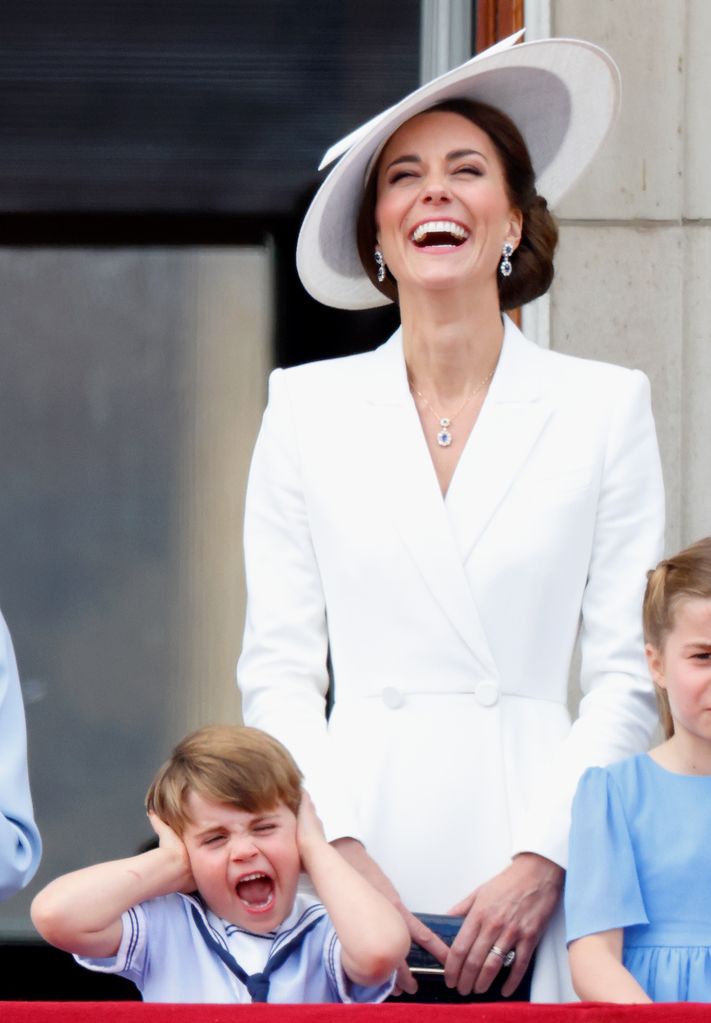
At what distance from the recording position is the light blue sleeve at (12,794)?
225cm

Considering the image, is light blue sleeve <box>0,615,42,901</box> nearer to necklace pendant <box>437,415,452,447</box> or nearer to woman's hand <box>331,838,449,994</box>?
woman's hand <box>331,838,449,994</box>

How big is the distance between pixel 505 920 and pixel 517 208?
3.40 ft

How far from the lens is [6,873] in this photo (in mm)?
2252

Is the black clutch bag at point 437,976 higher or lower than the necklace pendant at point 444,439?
lower

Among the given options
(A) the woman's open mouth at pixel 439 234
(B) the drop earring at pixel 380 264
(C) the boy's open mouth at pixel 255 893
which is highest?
(A) the woman's open mouth at pixel 439 234

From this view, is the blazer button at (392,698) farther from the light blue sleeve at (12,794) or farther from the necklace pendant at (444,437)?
the light blue sleeve at (12,794)

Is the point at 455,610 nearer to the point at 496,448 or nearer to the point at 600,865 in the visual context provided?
the point at 496,448

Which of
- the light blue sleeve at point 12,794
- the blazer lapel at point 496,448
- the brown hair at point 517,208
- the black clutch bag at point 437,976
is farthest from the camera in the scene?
the brown hair at point 517,208

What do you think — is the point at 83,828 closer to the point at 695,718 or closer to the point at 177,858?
the point at 177,858

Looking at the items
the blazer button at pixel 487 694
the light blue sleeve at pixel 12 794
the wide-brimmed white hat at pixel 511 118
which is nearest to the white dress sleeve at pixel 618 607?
the blazer button at pixel 487 694

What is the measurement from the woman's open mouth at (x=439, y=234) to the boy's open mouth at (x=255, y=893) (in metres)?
0.92

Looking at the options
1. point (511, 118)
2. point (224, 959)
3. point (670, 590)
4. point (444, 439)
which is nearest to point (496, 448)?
point (444, 439)

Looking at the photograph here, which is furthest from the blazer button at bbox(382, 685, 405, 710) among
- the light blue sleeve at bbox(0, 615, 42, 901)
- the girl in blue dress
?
the light blue sleeve at bbox(0, 615, 42, 901)

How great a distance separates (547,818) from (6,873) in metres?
0.68
